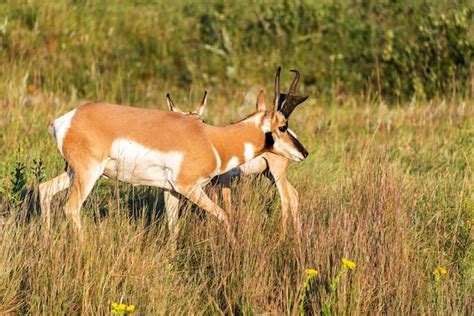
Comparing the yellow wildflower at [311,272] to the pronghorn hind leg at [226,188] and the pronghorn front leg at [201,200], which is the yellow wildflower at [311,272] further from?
the pronghorn hind leg at [226,188]

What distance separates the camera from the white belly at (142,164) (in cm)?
684

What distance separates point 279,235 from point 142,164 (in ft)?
3.57

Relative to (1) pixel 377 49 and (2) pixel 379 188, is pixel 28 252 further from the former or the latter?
(1) pixel 377 49

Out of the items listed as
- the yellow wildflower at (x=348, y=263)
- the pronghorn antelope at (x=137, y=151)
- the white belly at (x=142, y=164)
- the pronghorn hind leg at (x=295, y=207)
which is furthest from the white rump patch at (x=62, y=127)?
the yellow wildflower at (x=348, y=263)

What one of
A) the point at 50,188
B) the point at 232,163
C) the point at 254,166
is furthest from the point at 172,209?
the point at 50,188

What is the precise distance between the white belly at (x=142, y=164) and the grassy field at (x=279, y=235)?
0.80 feet

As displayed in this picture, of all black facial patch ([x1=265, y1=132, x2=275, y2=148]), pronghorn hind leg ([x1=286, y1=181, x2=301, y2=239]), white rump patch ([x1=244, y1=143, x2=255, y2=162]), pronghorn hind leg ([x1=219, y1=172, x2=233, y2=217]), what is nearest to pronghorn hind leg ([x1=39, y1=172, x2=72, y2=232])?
pronghorn hind leg ([x1=219, y1=172, x2=233, y2=217])

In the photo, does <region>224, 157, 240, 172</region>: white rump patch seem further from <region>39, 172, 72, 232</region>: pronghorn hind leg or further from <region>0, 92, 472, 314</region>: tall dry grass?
<region>39, 172, 72, 232</region>: pronghorn hind leg

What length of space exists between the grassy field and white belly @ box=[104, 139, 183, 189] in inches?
9.6

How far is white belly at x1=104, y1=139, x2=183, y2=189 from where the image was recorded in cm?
684

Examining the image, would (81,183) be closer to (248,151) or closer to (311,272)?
(248,151)

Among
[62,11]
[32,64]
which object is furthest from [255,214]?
[62,11]

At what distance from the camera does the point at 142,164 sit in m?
6.84

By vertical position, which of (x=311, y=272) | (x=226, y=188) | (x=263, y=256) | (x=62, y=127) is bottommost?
(x=226, y=188)
